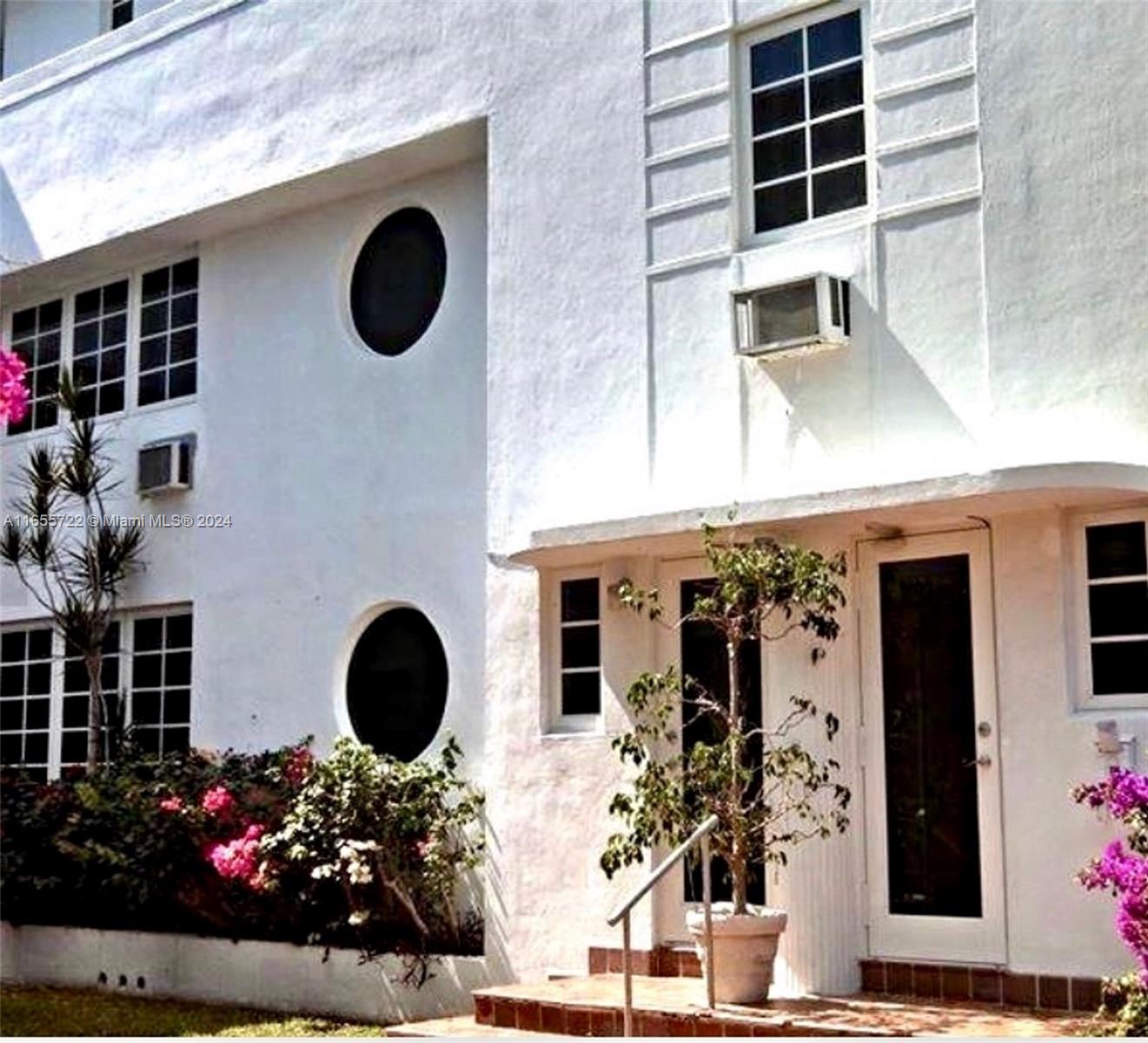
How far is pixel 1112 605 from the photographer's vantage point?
29.9 ft

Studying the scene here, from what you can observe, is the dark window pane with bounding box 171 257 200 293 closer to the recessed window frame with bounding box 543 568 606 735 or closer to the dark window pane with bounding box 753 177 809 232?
the recessed window frame with bounding box 543 568 606 735

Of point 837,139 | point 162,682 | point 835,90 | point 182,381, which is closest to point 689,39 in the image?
point 835,90

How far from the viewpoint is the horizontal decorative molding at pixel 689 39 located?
10930mm

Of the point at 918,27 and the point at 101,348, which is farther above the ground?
the point at 918,27

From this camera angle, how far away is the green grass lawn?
11133mm

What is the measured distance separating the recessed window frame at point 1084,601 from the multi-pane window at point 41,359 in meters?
10.2

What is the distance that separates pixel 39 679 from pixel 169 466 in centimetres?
271

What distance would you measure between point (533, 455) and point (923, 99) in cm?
333

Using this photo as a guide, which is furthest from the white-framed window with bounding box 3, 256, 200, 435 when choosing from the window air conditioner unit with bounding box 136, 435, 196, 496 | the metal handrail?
the metal handrail

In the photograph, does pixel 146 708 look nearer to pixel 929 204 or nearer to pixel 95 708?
pixel 95 708

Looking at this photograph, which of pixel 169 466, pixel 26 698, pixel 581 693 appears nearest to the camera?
pixel 581 693

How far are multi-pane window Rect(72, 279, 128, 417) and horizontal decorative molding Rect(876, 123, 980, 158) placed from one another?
797cm


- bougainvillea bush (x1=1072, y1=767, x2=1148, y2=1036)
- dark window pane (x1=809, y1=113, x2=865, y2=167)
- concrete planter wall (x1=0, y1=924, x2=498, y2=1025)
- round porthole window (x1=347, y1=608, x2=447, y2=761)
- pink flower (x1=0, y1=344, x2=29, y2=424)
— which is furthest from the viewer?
round porthole window (x1=347, y1=608, x2=447, y2=761)

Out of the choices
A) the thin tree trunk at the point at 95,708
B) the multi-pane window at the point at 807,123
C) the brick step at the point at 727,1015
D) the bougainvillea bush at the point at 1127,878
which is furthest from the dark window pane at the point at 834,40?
the thin tree trunk at the point at 95,708
